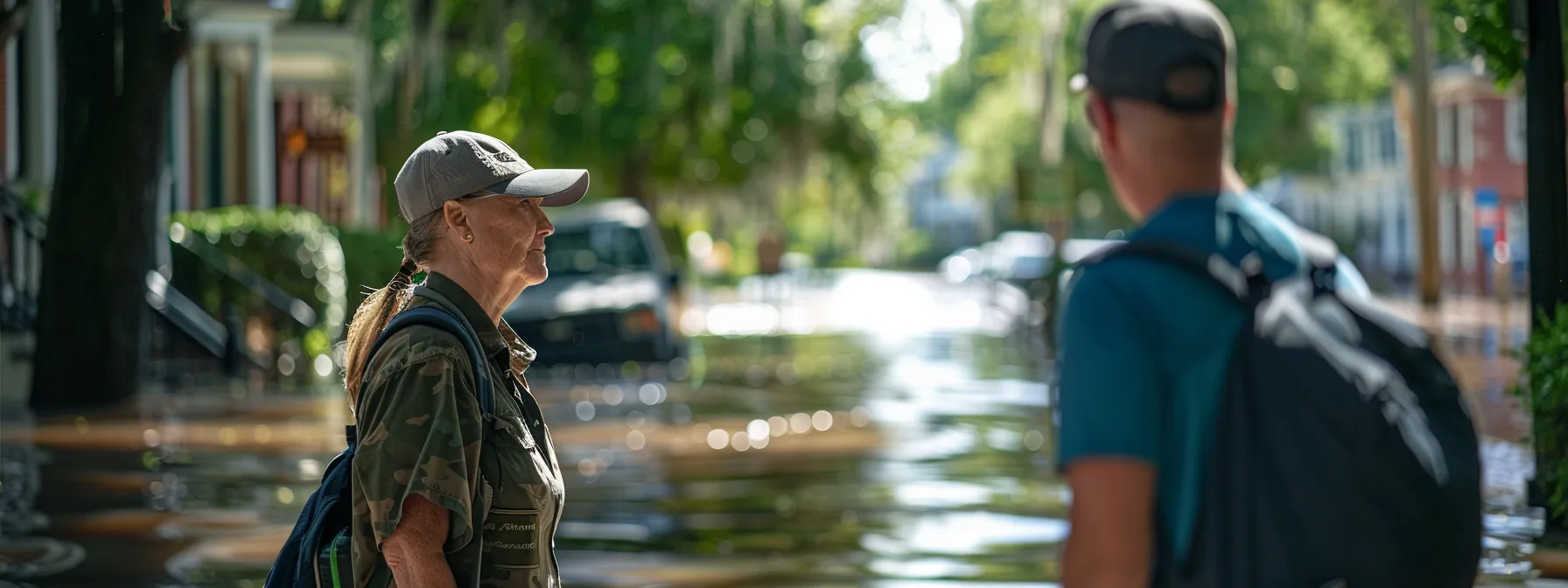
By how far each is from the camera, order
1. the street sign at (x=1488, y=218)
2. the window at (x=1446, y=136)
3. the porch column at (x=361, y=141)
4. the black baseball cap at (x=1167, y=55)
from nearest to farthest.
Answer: the black baseball cap at (x=1167, y=55), the porch column at (x=361, y=141), the street sign at (x=1488, y=218), the window at (x=1446, y=136)

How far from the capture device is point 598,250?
20750 mm

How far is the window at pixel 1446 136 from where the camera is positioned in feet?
200

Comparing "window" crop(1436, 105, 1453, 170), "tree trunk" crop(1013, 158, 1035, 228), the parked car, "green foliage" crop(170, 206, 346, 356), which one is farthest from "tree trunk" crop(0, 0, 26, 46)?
"window" crop(1436, 105, 1453, 170)

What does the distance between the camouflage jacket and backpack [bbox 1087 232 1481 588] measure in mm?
1290

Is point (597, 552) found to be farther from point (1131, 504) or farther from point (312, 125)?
point (312, 125)

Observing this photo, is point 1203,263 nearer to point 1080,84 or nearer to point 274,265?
point 1080,84

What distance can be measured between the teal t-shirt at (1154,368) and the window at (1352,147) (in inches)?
2866

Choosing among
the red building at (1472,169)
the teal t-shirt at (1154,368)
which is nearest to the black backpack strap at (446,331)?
the teal t-shirt at (1154,368)

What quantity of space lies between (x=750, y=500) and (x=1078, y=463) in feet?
29.6

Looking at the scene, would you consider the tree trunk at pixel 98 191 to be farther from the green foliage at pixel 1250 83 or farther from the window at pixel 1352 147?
the window at pixel 1352 147

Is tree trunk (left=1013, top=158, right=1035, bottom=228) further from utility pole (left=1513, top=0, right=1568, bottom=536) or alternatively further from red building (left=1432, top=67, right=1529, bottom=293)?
red building (left=1432, top=67, right=1529, bottom=293)

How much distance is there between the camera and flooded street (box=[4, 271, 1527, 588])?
30.1 ft

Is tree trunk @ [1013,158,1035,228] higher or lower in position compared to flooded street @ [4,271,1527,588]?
higher

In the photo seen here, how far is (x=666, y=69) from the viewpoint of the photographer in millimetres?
32469
